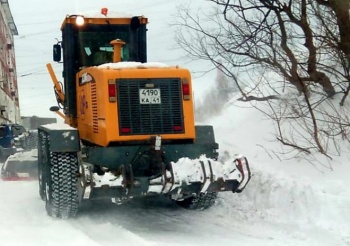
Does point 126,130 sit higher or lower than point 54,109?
lower

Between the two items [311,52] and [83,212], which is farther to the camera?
[311,52]

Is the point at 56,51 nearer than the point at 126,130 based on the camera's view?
No

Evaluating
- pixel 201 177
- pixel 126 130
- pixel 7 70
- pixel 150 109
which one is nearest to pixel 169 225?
pixel 201 177

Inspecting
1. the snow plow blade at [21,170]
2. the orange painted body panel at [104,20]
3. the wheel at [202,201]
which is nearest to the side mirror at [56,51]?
the orange painted body panel at [104,20]

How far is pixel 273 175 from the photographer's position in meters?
8.38

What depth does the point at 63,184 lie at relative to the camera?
23.4 feet

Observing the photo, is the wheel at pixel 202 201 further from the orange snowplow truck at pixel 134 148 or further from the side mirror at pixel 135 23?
the side mirror at pixel 135 23

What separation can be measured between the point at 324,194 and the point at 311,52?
3.36 meters

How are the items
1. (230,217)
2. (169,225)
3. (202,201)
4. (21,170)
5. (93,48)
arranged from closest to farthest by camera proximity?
(169,225), (230,217), (202,201), (93,48), (21,170)

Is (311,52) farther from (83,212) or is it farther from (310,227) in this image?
(83,212)

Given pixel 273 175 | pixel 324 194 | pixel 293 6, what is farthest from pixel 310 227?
pixel 293 6

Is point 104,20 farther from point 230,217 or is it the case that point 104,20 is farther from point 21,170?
point 21,170

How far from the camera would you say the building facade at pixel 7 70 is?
38469 mm

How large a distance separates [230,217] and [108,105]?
88.6 inches
